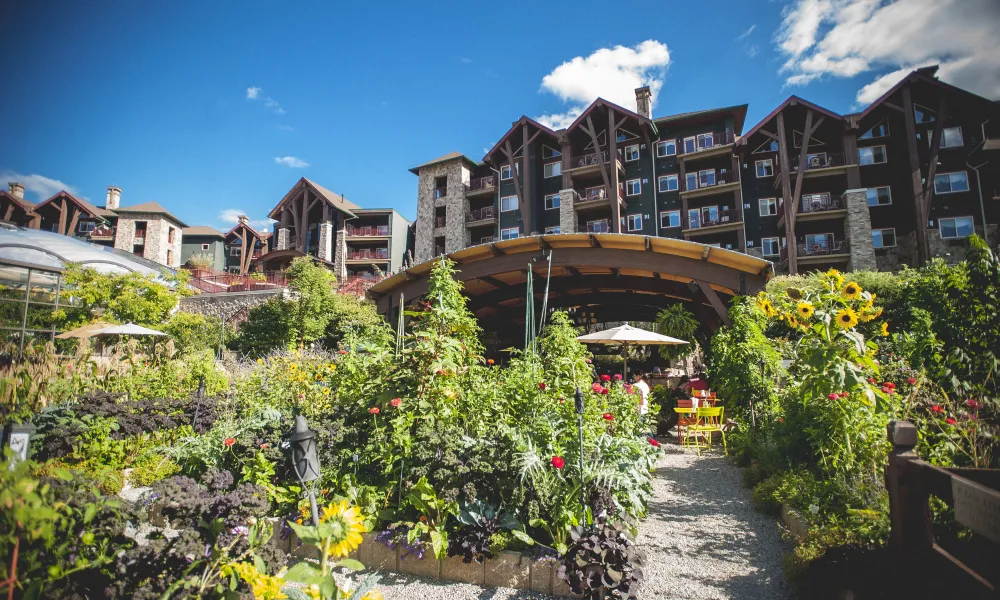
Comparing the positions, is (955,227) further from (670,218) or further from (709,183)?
(670,218)

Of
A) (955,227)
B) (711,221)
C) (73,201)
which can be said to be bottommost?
(955,227)

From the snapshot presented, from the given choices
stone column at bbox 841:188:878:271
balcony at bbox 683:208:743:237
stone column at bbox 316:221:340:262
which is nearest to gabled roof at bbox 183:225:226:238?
stone column at bbox 316:221:340:262

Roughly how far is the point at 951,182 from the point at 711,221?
11.0 metres

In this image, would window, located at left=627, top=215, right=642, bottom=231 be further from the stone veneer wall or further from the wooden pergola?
the wooden pergola

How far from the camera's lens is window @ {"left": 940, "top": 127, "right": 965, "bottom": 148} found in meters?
22.4

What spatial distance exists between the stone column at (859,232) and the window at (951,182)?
3663 mm

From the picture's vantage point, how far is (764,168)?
1003 inches

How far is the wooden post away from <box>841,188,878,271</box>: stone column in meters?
24.4

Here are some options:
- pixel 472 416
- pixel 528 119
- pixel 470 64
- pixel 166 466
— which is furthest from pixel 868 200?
pixel 166 466

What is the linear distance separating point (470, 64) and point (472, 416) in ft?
31.7

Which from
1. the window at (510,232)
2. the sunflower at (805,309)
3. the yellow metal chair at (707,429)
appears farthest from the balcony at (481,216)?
the sunflower at (805,309)

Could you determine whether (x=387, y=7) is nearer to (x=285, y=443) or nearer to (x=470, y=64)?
(x=470, y=64)

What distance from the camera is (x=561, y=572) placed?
2.95 metres

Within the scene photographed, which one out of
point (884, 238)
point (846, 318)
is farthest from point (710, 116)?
point (846, 318)
